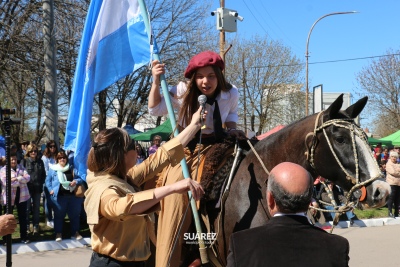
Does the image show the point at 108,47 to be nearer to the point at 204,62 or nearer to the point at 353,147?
the point at 204,62

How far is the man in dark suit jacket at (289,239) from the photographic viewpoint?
2166mm

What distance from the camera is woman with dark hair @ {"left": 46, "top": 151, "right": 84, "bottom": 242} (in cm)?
1079

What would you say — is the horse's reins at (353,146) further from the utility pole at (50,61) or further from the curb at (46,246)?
the utility pole at (50,61)

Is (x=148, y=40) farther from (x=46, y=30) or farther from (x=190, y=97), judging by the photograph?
(x=46, y=30)

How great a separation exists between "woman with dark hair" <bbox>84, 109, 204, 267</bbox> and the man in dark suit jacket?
0.92 metres

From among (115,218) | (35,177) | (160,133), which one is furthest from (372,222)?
(115,218)

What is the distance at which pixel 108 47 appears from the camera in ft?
17.1

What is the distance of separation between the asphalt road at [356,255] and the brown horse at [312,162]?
553 cm

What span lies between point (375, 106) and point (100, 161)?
4197cm

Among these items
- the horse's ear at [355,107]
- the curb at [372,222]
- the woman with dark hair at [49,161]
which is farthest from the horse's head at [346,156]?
the curb at [372,222]

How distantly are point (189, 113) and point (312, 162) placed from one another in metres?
Result: 1.14

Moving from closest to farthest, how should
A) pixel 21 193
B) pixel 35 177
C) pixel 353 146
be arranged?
pixel 353 146 < pixel 21 193 < pixel 35 177

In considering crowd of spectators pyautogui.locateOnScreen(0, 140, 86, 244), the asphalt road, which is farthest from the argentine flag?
crowd of spectators pyautogui.locateOnScreen(0, 140, 86, 244)

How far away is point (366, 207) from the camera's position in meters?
4.11
